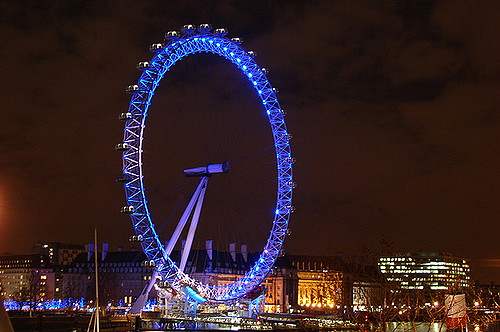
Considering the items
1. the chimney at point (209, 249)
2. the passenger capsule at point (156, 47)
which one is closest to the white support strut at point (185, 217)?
the passenger capsule at point (156, 47)

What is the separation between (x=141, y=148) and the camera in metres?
46.8

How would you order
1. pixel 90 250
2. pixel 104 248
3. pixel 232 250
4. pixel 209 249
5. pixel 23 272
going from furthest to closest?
pixel 23 272 < pixel 90 250 < pixel 104 248 < pixel 232 250 < pixel 209 249

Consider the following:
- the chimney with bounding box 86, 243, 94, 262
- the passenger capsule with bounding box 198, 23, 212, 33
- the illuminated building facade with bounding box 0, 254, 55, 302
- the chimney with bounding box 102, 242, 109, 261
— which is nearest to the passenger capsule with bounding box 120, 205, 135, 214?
the passenger capsule with bounding box 198, 23, 212, 33

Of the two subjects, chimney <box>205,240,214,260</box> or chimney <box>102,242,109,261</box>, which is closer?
chimney <box>205,240,214,260</box>

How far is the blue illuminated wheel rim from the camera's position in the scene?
154 feet

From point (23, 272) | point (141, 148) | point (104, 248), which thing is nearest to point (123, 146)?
point (141, 148)

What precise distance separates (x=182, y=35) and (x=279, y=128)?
37.9ft

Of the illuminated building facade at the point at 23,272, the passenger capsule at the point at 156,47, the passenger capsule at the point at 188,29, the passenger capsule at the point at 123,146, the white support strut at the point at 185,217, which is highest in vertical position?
the passenger capsule at the point at 188,29

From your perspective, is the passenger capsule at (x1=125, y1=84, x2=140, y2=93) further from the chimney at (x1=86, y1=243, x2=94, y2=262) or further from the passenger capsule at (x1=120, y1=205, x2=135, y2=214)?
the chimney at (x1=86, y1=243, x2=94, y2=262)

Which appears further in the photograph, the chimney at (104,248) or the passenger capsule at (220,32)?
the chimney at (104,248)

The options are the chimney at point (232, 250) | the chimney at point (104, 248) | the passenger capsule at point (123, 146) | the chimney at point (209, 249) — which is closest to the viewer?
the passenger capsule at point (123, 146)

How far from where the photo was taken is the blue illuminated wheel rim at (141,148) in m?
46.9

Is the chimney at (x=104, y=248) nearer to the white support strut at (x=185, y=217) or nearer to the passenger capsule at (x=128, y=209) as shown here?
the white support strut at (x=185, y=217)

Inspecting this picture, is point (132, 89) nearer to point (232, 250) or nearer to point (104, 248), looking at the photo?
point (232, 250)
